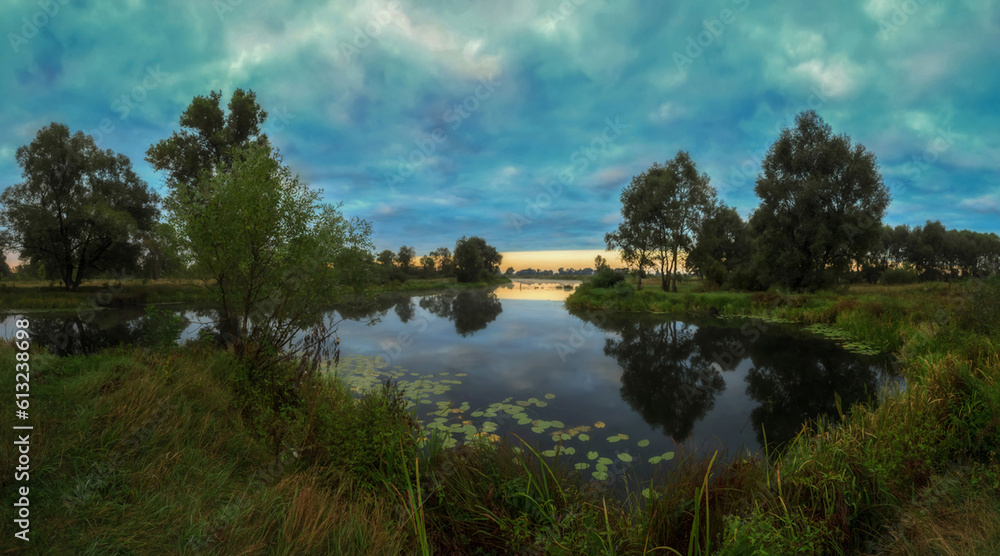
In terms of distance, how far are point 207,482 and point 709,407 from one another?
996 centimetres

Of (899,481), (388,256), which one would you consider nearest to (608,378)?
(899,481)

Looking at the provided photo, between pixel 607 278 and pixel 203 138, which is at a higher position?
pixel 203 138

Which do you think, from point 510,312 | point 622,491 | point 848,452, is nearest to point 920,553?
point 848,452

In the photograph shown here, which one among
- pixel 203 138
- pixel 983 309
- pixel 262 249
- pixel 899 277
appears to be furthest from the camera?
pixel 899 277

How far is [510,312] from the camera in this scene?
30.1m

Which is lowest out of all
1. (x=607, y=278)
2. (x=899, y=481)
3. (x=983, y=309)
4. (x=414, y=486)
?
(x=414, y=486)

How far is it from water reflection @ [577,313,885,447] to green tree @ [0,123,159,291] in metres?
36.2

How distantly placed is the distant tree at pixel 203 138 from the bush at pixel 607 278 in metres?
29.7

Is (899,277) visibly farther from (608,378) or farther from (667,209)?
(608,378)

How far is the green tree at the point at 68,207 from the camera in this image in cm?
2752

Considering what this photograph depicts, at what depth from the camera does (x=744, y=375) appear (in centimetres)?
1208

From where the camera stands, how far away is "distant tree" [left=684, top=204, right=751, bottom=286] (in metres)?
34.8

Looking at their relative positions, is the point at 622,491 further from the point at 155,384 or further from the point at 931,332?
the point at 931,332

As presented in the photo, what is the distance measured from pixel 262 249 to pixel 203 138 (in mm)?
25878
